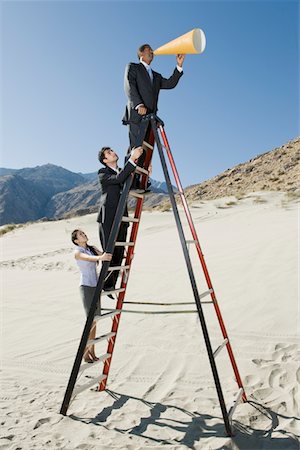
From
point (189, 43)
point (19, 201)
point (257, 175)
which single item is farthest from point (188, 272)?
point (19, 201)

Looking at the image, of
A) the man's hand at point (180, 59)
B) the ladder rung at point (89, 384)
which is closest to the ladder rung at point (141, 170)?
the man's hand at point (180, 59)

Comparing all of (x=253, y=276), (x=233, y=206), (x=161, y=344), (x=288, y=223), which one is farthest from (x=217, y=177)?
(x=161, y=344)

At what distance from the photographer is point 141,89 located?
167 inches

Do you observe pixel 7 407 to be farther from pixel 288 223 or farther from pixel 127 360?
pixel 288 223

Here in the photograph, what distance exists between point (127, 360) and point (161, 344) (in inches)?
28.6

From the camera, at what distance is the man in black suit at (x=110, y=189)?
13.3 ft

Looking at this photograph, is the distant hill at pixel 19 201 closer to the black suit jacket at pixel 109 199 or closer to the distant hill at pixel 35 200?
the distant hill at pixel 35 200

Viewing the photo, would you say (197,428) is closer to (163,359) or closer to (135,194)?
(163,359)

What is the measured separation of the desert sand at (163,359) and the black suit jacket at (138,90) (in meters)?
3.24

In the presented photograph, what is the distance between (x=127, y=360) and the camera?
5816 millimetres

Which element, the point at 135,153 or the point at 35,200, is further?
the point at 35,200

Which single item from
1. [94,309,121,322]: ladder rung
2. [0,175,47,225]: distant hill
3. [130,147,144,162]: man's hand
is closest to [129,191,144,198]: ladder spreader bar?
[130,147,144,162]: man's hand

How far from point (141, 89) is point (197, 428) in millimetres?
3586

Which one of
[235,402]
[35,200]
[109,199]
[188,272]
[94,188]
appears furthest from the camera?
[94,188]
